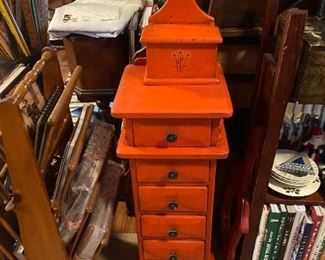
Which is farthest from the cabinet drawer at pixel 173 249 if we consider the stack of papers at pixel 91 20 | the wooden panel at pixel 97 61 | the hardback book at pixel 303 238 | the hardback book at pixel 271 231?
the stack of papers at pixel 91 20

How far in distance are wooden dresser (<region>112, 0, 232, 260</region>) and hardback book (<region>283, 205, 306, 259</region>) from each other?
0.32 m

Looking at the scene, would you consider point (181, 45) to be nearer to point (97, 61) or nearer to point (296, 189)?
point (97, 61)

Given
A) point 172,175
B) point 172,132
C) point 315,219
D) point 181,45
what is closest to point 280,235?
point 315,219

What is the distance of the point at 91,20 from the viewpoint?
1.12 metres

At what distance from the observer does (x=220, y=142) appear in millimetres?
994

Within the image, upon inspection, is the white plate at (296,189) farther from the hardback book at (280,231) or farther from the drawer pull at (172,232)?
the drawer pull at (172,232)

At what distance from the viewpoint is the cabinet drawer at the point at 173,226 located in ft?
3.78

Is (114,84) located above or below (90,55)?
below

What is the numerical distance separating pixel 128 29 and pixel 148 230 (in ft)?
2.31

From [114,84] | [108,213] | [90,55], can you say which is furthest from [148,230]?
[90,55]

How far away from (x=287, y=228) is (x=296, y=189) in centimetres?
16

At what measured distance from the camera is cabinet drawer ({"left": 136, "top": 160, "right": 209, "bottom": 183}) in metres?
1.02

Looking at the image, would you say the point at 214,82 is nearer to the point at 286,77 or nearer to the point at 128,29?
the point at 286,77

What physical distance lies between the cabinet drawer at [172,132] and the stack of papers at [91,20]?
363mm
